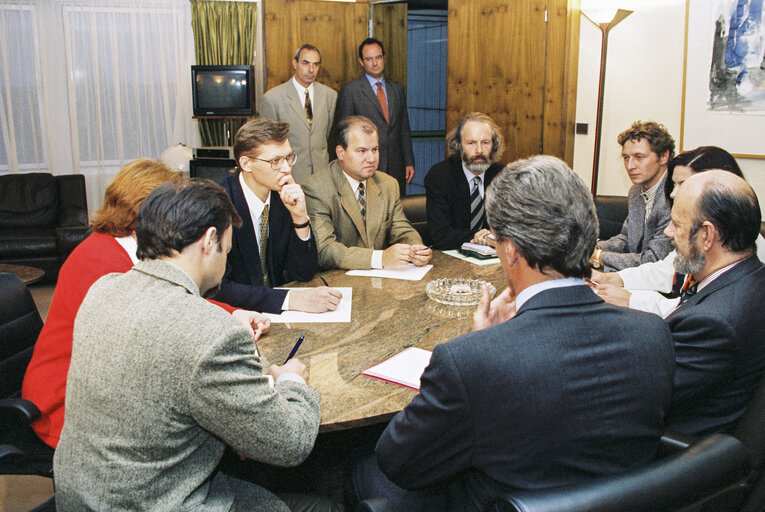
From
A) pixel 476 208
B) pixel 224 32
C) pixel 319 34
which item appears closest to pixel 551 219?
pixel 476 208

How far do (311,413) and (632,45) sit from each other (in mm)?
4451

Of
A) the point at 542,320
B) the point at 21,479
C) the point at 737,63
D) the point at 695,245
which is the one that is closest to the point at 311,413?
the point at 542,320

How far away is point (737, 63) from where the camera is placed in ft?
13.6

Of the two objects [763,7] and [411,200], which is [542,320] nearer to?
[411,200]

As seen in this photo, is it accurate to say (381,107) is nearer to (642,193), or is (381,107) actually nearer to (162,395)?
(642,193)

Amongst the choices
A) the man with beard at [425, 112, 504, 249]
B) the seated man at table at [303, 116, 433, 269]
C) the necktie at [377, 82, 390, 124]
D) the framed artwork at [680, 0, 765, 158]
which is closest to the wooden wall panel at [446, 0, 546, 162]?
the necktie at [377, 82, 390, 124]

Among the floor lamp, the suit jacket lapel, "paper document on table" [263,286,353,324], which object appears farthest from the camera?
the floor lamp

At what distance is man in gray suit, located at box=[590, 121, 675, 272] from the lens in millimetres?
3053

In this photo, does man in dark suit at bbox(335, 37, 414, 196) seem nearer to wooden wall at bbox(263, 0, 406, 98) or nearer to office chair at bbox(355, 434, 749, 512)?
wooden wall at bbox(263, 0, 406, 98)

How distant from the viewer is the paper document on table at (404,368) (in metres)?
1.68

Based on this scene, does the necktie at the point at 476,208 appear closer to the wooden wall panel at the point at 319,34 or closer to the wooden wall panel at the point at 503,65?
the wooden wall panel at the point at 503,65

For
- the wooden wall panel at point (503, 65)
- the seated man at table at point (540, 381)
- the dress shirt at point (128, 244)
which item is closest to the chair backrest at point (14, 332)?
the dress shirt at point (128, 244)

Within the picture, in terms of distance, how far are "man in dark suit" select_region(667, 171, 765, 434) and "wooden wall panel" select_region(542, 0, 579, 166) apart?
11.4 ft

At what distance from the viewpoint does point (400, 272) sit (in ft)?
9.16
